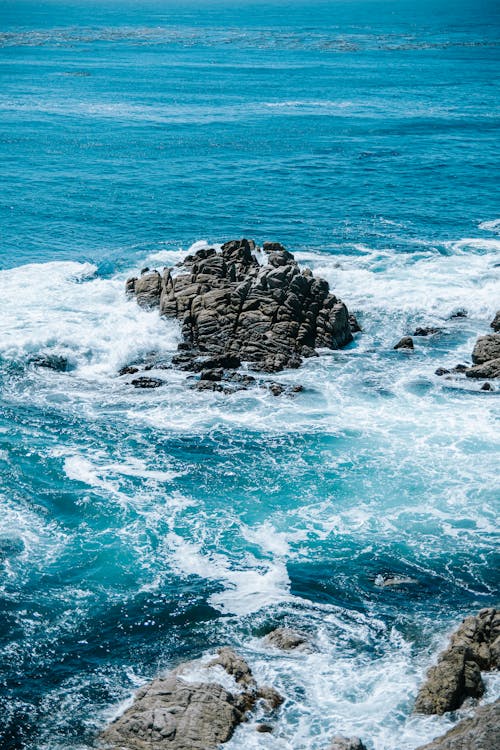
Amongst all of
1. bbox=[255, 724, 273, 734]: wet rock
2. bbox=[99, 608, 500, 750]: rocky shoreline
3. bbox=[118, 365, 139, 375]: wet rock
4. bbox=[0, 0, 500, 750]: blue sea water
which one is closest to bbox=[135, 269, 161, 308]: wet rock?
bbox=[0, 0, 500, 750]: blue sea water

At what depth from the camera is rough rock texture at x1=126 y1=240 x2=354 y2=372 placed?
53.0 meters

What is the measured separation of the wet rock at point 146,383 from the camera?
49844 millimetres

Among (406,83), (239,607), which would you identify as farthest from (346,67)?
(239,607)

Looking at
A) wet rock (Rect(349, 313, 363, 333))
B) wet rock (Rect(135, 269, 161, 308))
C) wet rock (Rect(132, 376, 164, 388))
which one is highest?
wet rock (Rect(135, 269, 161, 308))

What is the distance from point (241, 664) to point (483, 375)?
28.3m

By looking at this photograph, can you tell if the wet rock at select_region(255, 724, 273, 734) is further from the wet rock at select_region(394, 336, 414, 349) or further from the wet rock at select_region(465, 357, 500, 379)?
the wet rock at select_region(394, 336, 414, 349)

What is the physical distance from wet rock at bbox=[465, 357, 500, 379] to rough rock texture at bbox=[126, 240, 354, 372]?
28.7 feet

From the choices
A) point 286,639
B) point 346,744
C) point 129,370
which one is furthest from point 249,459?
point 346,744

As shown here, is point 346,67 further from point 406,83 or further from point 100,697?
point 100,697

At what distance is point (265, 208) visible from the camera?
260ft

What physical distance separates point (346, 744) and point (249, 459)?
1961cm

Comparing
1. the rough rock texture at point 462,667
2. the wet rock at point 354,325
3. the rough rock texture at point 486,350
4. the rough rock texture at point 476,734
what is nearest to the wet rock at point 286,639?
the rough rock texture at point 462,667

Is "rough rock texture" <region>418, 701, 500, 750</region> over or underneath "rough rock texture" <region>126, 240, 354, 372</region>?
underneath

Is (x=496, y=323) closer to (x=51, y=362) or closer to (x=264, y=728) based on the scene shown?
(x=51, y=362)
